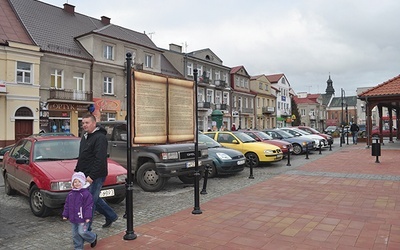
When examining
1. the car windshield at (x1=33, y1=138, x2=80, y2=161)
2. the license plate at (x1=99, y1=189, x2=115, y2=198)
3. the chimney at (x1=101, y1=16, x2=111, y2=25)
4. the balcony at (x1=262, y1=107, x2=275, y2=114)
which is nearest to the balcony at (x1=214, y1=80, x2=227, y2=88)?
the balcony at (x1=262, y1=107, x2=275, y2=114)

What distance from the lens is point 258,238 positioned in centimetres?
505

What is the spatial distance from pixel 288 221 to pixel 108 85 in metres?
25.8

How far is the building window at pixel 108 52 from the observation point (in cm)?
2914

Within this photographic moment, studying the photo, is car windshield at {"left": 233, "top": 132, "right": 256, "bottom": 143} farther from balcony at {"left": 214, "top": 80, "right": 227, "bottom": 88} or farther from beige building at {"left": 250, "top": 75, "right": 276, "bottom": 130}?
beige building at {"left": 250, "top": 75, "right": 276, "bottom": 130}

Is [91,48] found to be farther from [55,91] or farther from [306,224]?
[306,224]

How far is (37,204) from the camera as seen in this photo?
6.46m

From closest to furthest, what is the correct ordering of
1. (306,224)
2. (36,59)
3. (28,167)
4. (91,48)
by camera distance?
1. (306,224)
2. (28,167)
3. (36,59)
4. (91,48)

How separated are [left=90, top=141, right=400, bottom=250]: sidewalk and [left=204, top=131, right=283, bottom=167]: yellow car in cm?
362

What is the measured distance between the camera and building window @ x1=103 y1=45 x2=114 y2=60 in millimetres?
29141

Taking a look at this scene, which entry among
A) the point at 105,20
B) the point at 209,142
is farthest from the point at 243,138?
the point at 105,20

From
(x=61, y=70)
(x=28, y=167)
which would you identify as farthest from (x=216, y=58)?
(x=28, y=167)

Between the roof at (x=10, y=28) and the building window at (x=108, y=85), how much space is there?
22.5 ft

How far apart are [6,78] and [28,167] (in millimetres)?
17849

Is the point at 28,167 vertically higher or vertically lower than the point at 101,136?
lower
